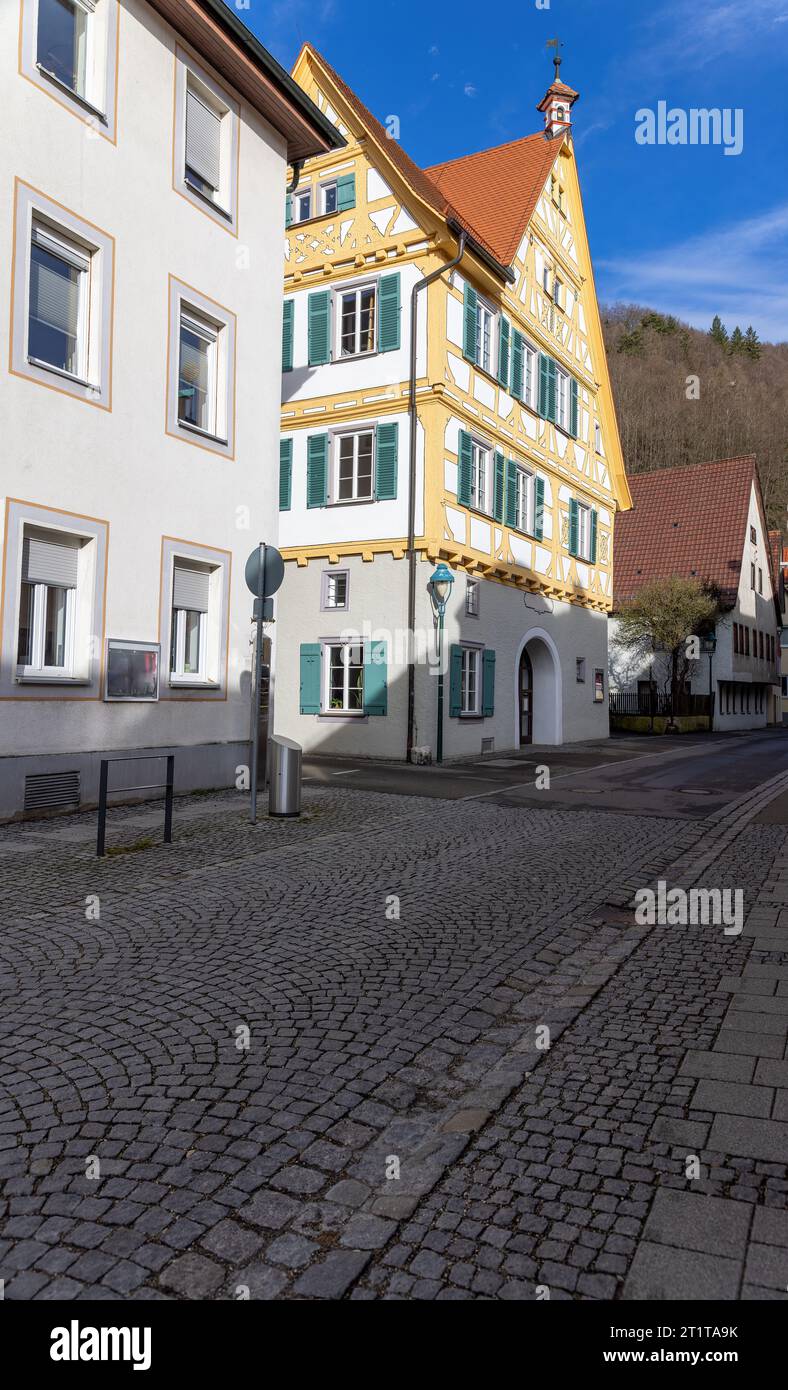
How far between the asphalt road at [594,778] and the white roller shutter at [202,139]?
8607mm

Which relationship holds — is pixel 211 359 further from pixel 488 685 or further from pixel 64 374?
pixel 488 685

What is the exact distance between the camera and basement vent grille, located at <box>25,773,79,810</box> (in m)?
10.3

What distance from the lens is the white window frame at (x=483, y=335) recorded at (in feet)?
67.3

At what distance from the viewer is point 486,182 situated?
984 inches

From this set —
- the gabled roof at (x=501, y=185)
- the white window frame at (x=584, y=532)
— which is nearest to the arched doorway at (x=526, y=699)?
the white window frame at (x=584, y=532)

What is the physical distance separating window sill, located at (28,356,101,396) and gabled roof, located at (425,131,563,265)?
42.7ft

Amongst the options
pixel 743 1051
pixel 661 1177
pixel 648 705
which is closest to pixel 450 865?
pixel 743 1051

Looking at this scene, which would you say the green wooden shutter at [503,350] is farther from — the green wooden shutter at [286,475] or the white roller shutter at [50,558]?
the white roller shutter at [50,558]

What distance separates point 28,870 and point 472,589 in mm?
13839

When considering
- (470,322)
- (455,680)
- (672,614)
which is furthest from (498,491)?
(672,614)

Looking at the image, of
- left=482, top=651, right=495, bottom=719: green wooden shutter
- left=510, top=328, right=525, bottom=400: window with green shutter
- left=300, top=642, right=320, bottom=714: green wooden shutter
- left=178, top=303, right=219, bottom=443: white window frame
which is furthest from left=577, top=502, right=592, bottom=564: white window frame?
left=178, top=303, right=219, bottom=443: white window frame

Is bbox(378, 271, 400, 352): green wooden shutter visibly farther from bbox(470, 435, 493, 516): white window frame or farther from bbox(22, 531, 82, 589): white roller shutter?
bbox(22, 531, 82, 589): white roller shutter
